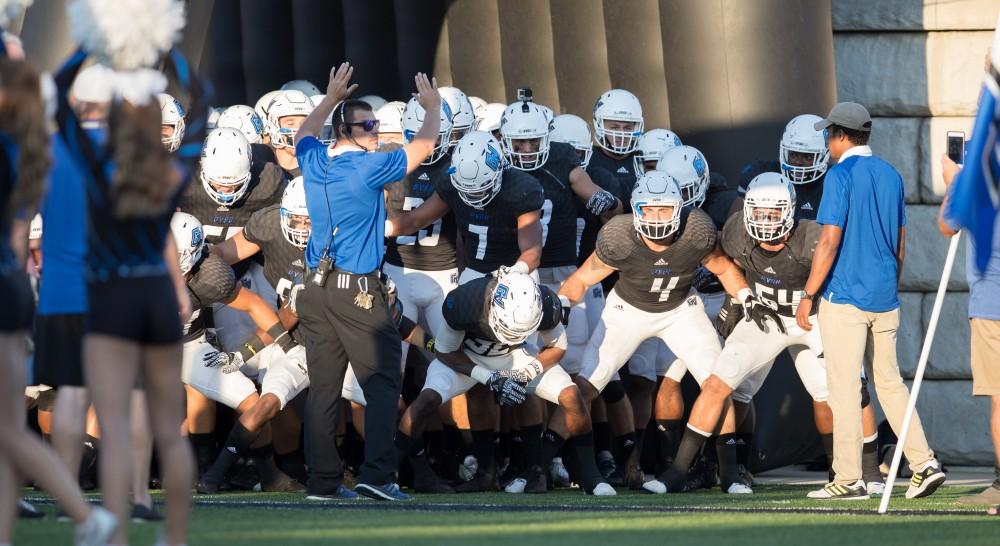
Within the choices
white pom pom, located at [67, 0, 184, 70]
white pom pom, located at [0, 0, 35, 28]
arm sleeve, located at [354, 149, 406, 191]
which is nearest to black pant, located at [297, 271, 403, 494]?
arm sleeve, located at [354, 149, 406, 191]

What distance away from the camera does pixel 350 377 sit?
25.7 ft

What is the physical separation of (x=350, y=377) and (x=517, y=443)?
40.1 inches

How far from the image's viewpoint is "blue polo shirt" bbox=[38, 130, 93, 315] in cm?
512

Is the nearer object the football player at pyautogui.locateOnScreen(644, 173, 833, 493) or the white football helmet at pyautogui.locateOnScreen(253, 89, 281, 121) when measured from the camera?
the football player at pyautogui.locateOnScreen(644, 173, 833, 493)

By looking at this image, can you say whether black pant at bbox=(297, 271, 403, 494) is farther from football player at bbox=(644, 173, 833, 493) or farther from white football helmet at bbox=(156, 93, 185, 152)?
white football helmet at bbox=(156, 93, 185, 152)

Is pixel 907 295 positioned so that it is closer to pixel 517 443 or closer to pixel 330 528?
pixel 517 443

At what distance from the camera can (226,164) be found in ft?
26.9

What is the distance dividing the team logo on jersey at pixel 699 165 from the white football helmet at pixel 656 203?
630 mm

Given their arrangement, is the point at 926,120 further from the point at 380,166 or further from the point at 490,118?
the point at 380,166

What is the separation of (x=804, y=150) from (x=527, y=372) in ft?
7.15

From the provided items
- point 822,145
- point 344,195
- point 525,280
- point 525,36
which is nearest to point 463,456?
point 525,280

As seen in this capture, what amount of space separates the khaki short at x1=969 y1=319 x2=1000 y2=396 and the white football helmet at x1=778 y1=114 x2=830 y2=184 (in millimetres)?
1911

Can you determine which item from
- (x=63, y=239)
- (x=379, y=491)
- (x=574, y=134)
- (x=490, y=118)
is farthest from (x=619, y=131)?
(x=63, y=239)

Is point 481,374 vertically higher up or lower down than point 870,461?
higher up
